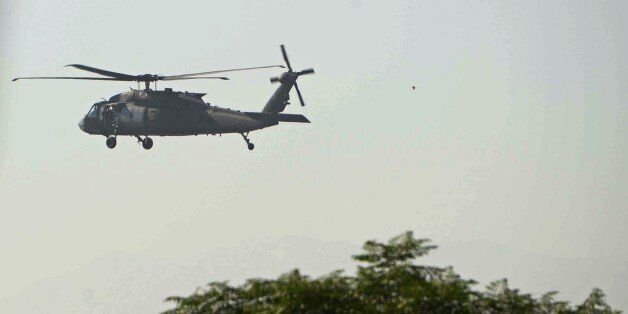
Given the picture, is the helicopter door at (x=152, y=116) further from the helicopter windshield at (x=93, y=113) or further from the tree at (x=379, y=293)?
the tree at (x=379, y=293)

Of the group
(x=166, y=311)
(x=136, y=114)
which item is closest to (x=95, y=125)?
(x=136, y=114)

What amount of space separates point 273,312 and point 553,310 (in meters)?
9.86

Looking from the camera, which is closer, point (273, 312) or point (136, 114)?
point (273, 312)

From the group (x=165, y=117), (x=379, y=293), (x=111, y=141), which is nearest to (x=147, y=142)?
(x=111, y=141)

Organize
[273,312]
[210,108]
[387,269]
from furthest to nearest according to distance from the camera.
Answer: [210,108] < [387,269] < [273,312]

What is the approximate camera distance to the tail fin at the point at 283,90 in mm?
100250

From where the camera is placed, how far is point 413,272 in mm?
42469

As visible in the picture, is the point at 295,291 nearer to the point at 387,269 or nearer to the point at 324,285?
the point at 324,285

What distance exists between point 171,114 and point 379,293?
5903 cm

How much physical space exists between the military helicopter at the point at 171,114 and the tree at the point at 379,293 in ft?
173

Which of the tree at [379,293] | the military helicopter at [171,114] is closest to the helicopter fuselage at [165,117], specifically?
the military helicopter at [171,114]

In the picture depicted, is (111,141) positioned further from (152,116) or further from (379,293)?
(379,293)

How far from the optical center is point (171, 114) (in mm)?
99625

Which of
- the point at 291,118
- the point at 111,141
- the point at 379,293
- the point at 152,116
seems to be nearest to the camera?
the point at 379,293
